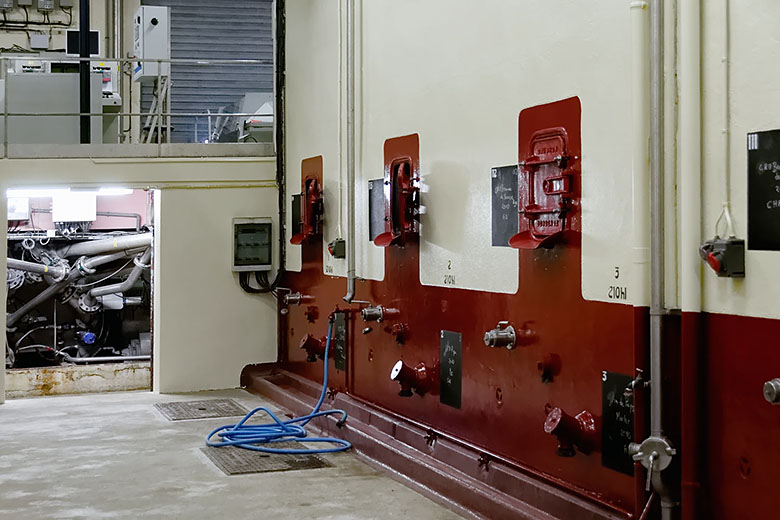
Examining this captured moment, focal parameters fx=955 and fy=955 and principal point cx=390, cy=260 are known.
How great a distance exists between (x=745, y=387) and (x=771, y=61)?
42.7 inches

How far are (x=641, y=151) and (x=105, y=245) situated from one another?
31.9 ft

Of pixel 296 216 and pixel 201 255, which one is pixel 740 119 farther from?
pixel 201 255

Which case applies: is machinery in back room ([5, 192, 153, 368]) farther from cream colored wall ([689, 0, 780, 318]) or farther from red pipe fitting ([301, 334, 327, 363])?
cream colored wall ([689, 0, 780, 318])

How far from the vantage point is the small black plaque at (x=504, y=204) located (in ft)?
15.2

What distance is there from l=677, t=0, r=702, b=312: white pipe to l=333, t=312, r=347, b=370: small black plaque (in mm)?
3842

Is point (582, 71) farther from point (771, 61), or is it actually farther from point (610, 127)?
point (771, 61)

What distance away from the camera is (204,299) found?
340 inches

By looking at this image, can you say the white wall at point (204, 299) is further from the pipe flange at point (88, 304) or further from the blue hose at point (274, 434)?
the pipe flange at point (88, 304)

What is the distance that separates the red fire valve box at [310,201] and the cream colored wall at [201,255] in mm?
935

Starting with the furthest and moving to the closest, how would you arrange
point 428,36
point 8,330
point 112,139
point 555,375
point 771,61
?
point 8,330
point 112,139
point 428,36
point 555,375
point 771,61

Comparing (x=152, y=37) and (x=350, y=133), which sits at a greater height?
(x=152, y=37)

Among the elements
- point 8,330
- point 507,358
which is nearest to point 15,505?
point 507,358

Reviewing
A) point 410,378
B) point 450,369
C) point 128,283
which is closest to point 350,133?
point 410,378

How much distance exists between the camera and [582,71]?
409 cm
